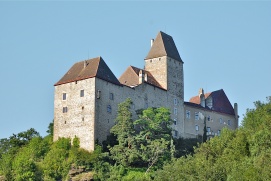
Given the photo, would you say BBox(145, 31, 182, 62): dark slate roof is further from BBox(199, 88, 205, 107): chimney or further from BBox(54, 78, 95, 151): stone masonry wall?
BBox(54, 78, 95, 151): stone masonry wall

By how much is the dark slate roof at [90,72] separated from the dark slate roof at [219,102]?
19106mm

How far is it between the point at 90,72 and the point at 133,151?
33.5 ft

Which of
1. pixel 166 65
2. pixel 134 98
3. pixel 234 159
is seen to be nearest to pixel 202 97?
pixel 166 65

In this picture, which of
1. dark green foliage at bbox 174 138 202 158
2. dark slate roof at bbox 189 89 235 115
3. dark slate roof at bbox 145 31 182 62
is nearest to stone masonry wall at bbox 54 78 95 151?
dark green foliage at bbox 174 138 202 158

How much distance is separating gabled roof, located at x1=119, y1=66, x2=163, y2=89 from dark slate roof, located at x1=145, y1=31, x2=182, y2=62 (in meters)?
3.23

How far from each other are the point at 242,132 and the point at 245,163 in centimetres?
876

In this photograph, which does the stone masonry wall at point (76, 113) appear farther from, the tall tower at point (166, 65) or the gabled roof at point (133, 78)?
the tall tower at point (166, 65)

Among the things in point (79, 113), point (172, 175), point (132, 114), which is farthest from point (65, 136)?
point (172, 175)

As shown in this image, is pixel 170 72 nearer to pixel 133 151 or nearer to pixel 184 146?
pixel 184 146

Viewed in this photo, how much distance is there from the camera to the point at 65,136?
250 feet

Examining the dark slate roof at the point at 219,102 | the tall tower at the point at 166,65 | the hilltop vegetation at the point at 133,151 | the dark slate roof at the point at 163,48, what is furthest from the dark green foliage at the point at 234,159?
the dark slate roof at the point at 219,102

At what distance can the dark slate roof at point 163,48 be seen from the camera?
87.6 m

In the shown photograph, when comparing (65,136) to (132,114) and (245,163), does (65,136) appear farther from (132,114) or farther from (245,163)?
(245,163)

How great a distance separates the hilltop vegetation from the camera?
65.3 meters
